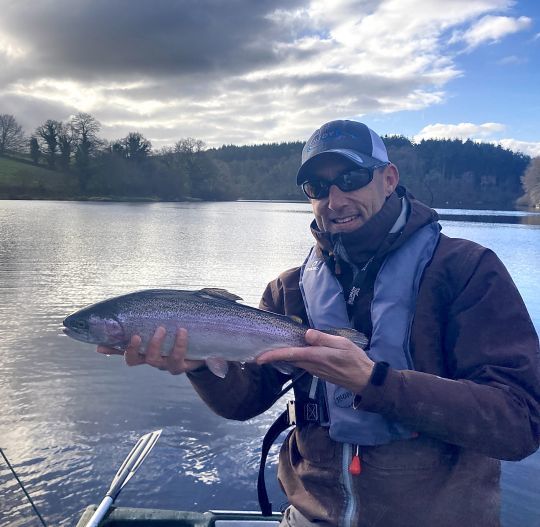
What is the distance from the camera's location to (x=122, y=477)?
16.2ft

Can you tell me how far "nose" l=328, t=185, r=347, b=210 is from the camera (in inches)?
142

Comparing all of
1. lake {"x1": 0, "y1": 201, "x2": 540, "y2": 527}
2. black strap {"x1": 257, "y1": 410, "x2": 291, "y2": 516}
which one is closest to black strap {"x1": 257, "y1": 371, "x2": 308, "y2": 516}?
black strap {"x1": 257, "y1": 410, "x2": 291, "y2": 516}

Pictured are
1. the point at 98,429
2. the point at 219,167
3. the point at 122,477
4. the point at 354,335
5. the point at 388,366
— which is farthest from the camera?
the point at 219,167

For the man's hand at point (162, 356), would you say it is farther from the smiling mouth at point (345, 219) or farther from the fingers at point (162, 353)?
the smiling mouth at point (345, 219)

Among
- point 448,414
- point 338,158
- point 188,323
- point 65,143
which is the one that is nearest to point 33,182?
point 65,143

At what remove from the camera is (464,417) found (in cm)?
268

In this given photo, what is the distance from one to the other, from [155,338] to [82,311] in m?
0.68

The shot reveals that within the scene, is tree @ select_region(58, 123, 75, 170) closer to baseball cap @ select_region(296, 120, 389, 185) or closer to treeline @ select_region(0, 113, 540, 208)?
treeline @ select_region(0, 113, 540, 208)

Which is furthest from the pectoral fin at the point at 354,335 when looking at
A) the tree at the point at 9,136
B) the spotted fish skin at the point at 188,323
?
the tree at the point at 9,136

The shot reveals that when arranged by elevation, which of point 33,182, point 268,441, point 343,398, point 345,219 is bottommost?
point 268,441

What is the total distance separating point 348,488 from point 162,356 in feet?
5.03

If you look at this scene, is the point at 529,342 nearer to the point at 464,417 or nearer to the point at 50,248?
the point at 464,417

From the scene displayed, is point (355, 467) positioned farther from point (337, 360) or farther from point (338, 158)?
point (338, 158)

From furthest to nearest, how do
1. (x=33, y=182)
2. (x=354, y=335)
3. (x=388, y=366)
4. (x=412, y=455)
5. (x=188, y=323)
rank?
(x=33, y=182) < (x=188, y=323) < (x=354, y=335) < (x=412, y=455) < (x=388, y=366)
